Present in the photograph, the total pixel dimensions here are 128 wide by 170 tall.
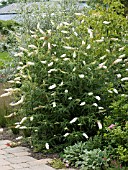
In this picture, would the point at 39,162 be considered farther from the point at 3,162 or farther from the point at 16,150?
the point at 16,150

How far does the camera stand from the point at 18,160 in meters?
5.32

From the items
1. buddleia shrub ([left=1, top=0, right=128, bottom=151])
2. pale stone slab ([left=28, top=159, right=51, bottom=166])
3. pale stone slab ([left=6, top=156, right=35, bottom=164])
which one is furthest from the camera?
buddleia shrub ([left=1, top=0, right=128, bottom=151])

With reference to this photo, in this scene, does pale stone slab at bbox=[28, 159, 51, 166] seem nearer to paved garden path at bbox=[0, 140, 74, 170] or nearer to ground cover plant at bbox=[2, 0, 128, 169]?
paved garden path at bbox=[0, 140, 74, 170]

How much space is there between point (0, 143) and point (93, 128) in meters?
1.41

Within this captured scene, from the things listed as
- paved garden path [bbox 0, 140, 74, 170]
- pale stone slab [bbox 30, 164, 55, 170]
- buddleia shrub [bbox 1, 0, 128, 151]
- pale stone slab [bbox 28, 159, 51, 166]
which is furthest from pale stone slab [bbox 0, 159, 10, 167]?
buddleia shrub [bbox 1, 0, 128, 151]

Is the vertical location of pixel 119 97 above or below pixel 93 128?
above

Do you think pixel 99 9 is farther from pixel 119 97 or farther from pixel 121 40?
pixel 119 97

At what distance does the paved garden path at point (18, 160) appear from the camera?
5027mm

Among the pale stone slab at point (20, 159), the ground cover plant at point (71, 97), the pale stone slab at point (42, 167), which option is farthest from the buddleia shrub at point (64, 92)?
the pale stone slab at point (42, 167)

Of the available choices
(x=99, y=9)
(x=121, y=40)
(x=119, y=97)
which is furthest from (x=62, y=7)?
(x=119, y=97)

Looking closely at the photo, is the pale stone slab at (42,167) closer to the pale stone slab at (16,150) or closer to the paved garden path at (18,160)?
the paved garden path at (18,160)

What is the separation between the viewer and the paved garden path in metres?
5.03

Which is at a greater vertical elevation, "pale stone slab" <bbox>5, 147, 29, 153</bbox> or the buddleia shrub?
the buddleia shrub

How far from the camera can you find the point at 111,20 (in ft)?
24.0
